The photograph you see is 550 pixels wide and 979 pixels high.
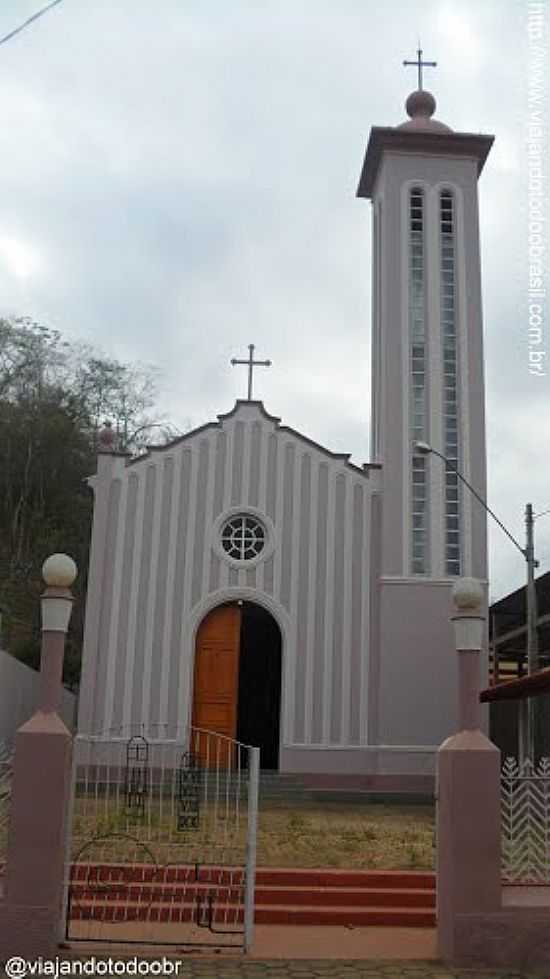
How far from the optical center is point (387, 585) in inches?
684

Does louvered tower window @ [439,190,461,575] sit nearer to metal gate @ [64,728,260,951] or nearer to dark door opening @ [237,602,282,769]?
dark door opening @ [237,602,282,769]

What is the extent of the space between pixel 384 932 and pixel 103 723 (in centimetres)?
874

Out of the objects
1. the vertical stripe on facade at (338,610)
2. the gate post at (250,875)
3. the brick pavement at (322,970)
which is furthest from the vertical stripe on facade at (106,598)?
the brick pavement at (322,970)

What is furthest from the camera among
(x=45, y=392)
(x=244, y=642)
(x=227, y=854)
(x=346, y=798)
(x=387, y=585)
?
(x=45, y=392)

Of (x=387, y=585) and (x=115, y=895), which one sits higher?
(x=387, y=585)

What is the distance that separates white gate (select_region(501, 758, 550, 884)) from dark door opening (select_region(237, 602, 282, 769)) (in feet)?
37.8

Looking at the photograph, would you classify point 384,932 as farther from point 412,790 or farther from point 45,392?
point 45,392

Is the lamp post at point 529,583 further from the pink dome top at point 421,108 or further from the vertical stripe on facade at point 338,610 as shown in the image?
the pink dome top at point 421,108

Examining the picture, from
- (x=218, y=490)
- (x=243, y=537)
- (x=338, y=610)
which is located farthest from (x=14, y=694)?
(x=338, y=610)

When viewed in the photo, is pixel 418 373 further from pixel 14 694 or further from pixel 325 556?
pixel 14 694

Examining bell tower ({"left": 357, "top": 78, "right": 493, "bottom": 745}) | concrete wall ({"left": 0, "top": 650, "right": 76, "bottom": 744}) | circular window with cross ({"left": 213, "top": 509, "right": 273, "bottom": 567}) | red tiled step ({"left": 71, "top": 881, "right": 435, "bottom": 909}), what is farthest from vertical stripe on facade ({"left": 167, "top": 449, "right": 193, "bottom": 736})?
red tiled step ({"left": 71, "top": 881, "right": 435, "bottom": 909})

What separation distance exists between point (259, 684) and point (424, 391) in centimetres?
715

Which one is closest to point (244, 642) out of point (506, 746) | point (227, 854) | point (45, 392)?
point (506, 746)

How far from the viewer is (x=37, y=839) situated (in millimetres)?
7695
